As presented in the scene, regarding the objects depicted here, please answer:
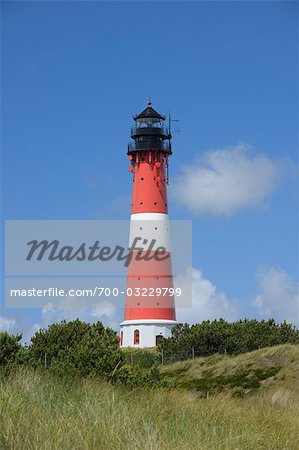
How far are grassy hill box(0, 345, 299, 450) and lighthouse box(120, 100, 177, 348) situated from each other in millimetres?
39877

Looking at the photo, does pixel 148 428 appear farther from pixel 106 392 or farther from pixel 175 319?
pixel 175 319

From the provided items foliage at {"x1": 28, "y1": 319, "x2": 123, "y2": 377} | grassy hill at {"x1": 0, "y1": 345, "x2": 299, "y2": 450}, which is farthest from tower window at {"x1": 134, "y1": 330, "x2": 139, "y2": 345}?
grassy hill at {"x1": 0, "y1": 345, "x2": 299, "y2": 450}

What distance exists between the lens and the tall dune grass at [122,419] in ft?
29.6

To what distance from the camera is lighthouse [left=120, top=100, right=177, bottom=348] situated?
54.2 metres

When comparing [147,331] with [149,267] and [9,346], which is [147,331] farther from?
[9,346]

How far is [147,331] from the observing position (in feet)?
178

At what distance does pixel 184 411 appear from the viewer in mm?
11523

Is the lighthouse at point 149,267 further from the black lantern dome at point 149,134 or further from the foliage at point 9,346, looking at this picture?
the foliage at point 9,346

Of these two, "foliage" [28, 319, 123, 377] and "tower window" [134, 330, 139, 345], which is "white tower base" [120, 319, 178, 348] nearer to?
"tower window" [134, 330, 139, 345]

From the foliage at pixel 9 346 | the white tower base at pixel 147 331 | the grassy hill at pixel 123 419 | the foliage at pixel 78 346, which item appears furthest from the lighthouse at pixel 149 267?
the grassy hill at pixel 123 419

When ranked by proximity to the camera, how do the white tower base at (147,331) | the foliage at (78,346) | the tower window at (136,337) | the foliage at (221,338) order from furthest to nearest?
the tower window at (136,337)
the white tower base at (147,331)
the foliage at (221,338)
the foliage at (78,346)

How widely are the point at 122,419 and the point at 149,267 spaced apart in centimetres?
4412

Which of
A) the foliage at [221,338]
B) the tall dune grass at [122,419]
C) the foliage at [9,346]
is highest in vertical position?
the foliage at [221,338]

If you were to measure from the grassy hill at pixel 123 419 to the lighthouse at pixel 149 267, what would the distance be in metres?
39.9
